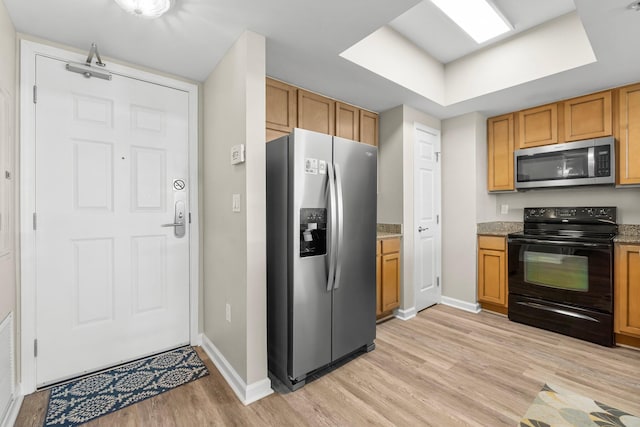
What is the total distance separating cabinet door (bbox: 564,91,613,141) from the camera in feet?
8.91

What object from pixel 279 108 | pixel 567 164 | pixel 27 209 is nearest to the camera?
pixel 27 209

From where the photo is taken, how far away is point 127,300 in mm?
2180

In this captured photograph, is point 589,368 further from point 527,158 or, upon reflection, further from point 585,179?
point 527,158

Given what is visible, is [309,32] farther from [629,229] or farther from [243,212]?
[629,229]

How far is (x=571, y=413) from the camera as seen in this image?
168cm

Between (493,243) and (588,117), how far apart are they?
1499 millimetres

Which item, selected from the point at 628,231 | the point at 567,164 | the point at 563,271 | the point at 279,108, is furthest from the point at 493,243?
the point at 279,108

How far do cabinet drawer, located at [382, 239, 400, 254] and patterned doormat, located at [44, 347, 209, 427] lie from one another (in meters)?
1.91

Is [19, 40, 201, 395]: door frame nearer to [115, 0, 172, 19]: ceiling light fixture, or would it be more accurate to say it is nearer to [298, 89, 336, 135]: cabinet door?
[115, 0, 172, 19]: ceiling light fixture

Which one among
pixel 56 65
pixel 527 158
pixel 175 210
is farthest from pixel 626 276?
pixel 56 65

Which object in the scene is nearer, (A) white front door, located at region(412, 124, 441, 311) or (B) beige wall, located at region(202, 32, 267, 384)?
(B) beige wall, located at region(202, 32, 267, 384)

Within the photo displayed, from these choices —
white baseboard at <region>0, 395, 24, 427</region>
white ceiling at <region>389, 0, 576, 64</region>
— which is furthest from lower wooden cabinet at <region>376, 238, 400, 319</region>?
white baseboard at <region>0, 395, 24, 427</region>

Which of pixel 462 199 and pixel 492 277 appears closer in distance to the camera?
pixel 492 277

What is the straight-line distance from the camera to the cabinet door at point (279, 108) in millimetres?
2443
